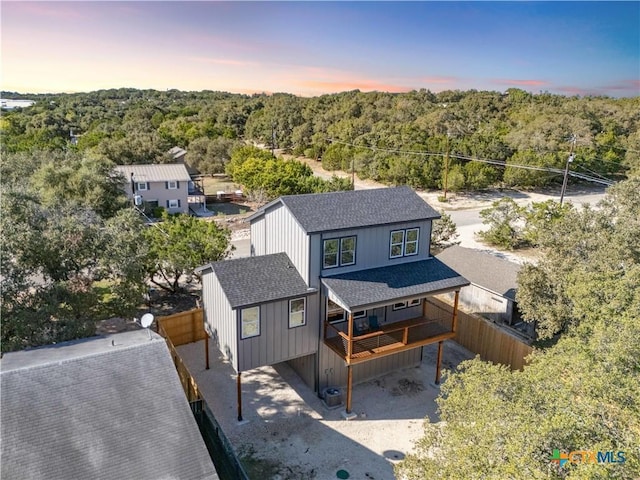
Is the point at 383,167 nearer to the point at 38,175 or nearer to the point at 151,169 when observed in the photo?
the point at 151,169

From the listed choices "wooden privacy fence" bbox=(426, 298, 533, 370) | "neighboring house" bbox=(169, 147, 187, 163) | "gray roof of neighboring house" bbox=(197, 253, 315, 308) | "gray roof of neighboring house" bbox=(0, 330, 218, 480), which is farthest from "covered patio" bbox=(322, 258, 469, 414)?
"neighboring house" bbox=(169, 147, 187, 163)

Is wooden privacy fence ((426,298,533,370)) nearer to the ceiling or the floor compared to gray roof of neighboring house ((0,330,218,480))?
nearer to the floor

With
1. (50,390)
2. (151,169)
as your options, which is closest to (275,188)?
(151,169)

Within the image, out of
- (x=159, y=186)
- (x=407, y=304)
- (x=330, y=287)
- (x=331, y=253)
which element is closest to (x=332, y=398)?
(x=330, y=287)

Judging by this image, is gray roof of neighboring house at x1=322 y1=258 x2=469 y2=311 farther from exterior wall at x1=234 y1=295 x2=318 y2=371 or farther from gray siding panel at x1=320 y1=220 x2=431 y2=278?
exterior wall at x1=234 y1=295 x2=318 y2=371

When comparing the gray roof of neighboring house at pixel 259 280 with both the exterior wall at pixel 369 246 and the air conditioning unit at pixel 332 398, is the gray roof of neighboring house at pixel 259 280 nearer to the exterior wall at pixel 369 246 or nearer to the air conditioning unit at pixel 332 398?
the exterior wall at pixel 369 246

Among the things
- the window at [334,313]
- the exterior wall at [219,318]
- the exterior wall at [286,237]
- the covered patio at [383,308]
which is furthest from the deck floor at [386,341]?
the exterior wall at [219,318]

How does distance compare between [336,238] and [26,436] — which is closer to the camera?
[26,436]
